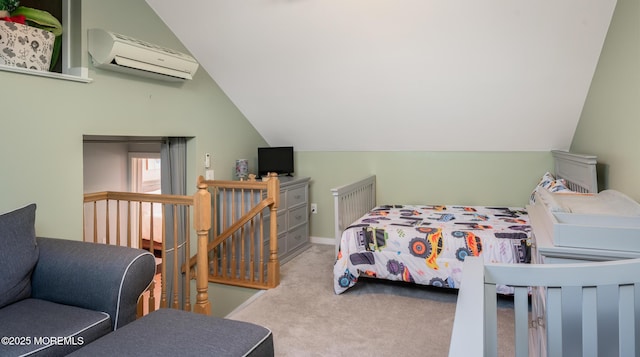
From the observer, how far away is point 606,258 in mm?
1337

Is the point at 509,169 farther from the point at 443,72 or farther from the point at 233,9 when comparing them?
the point at 233,9

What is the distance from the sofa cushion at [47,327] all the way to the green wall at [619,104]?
8.99ft

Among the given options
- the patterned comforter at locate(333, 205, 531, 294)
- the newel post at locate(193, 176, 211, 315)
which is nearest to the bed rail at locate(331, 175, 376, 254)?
the patterned comforter at locate(333, 205, 531, 294)

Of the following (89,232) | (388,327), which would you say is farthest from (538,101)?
(89,232)

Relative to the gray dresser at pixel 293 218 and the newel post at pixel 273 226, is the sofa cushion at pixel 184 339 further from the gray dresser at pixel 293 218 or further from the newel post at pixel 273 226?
the gray dresser at pixel 293 218

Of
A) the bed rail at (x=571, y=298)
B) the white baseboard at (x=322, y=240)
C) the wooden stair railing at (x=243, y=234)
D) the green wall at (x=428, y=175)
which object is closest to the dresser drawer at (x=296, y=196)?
the green wall at (x=428, y=175)

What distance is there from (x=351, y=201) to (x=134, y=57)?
2.11 metres

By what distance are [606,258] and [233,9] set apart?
9.27 feet

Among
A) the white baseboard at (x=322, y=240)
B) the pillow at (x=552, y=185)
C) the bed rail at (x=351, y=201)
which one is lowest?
the white baseboard at (x=322, y=240)

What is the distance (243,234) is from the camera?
355cm

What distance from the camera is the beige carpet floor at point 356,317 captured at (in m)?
2.34

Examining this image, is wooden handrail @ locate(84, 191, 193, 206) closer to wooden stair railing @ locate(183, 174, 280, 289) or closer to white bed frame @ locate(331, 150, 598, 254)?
wooden stair railing @ locate(183, 174, 280, 289)

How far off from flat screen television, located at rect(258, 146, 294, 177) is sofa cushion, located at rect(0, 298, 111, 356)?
108 inches

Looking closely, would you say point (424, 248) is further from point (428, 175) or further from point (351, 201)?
point (428, 175)
